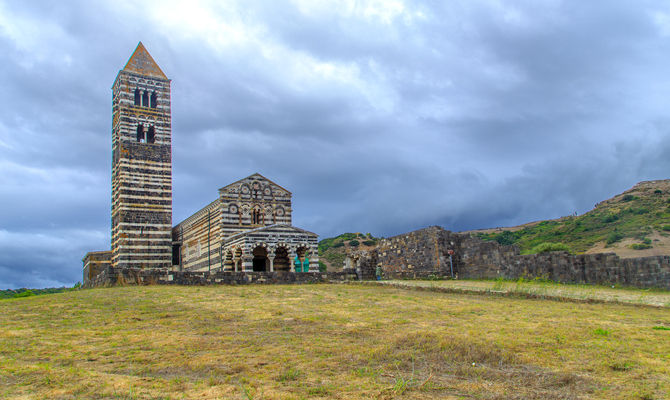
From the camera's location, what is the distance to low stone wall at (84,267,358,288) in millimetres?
16919

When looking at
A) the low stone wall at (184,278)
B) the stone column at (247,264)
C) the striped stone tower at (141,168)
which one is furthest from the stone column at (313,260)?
the striped stone tower at (141,168)

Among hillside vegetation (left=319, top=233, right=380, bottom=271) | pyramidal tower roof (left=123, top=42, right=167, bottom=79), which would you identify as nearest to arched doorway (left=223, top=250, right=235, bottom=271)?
pyramidal tower roof (left=123, top=42, right=167, bottom=79)

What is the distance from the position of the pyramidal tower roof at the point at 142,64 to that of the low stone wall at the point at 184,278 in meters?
20.5

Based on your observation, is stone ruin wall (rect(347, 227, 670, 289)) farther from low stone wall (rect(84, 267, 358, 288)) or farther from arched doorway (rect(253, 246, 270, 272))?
low stone wall (rect(84, 267, 358, 288))

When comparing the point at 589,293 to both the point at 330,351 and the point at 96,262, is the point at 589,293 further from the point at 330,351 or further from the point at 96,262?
the point at 96,262

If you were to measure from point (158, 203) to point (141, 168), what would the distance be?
2.62m

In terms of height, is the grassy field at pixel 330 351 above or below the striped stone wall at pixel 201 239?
below

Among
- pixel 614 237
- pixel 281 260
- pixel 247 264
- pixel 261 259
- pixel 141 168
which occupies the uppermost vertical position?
pixel 141 168

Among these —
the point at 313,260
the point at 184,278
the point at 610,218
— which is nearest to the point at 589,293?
the point at 184,278

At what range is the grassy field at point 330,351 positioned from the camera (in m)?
5.01

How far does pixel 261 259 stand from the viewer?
3167cm

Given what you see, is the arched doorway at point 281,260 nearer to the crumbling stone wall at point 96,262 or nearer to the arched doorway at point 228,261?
the arched doorway at point 228,261

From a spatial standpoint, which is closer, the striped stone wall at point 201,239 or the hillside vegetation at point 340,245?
the striped stone wall at point 201,239

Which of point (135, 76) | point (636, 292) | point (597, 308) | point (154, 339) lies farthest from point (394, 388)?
point (135, 76)
